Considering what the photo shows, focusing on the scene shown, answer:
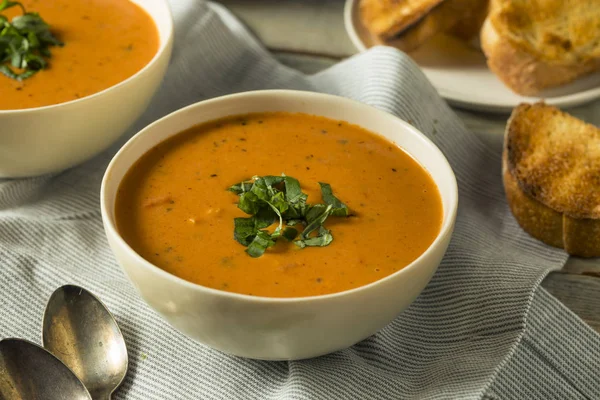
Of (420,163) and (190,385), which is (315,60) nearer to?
(420,163)

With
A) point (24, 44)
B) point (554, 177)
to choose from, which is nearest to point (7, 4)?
point (24, 44)

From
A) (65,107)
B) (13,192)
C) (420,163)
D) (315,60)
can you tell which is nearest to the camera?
(420,163)

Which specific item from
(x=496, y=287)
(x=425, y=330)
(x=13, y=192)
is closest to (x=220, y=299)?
(x=425, y=330)

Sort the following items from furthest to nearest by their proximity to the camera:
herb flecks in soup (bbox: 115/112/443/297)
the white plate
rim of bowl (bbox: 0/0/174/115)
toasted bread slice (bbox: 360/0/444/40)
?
toasted bread slice (bbox: 360/0/444/40) < the white plate < rim of bowl (bbox: 0/0/174/115) < herb flecks in soup (bbox: 115/112/443/297)

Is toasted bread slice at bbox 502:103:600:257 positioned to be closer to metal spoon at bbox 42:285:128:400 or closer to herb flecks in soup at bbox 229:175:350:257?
herb flecks in soup at bbox 229:175:350:257

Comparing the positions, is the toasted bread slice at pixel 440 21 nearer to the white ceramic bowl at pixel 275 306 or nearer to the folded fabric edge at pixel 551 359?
the white ceramic bowl at pixel 275 306

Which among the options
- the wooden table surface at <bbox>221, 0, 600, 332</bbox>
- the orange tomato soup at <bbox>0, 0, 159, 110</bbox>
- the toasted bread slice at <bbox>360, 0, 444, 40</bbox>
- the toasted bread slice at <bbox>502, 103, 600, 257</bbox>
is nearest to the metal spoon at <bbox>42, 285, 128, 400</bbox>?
the orange tomato soup at <bbox>0, 0, 159, 110</bbox>

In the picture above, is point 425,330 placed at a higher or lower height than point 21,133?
lower
